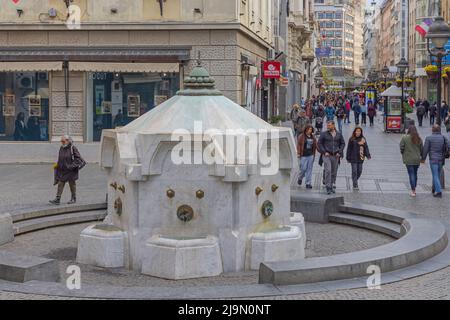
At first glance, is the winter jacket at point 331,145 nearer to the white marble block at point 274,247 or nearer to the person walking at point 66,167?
the person walking at point 66,167

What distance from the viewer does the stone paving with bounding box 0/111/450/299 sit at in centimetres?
941

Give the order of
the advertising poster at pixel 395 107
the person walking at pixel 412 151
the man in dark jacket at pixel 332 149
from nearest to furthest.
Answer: the person walking at pixel 412 151 → the man in dark jacket at pixel 332 149 → the advertising poster at pixel 395 107

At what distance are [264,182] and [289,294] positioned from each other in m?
2.57

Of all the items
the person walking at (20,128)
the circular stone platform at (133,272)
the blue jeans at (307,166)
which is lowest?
the circular stone platform at (133,272)

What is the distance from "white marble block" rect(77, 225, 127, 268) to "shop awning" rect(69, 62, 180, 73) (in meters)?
15.1

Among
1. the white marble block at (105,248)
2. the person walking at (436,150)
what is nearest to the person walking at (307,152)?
the person walking at (436,150)

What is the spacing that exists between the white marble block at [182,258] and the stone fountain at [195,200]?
0.01 meters

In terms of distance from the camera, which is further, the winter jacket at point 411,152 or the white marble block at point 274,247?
the winter jacket at point 411,152

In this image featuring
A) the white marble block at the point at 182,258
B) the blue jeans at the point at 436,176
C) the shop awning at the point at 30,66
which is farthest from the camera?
the shop awning at the point at 30,66

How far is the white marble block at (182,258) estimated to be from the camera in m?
10.5

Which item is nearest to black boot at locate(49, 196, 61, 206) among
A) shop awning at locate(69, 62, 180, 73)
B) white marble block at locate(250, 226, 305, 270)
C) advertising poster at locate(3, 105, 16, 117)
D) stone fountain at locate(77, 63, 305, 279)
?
stone fountain at locate(77, 63, 305, 279)

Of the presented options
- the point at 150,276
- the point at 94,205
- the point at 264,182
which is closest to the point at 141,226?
the point at 150,276

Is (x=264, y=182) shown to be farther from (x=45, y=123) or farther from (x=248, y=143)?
(x=45, y=123)

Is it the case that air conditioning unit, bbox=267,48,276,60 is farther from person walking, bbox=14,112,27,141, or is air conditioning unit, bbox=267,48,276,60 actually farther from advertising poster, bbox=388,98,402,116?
person walking, bbox=14,112,27,141
